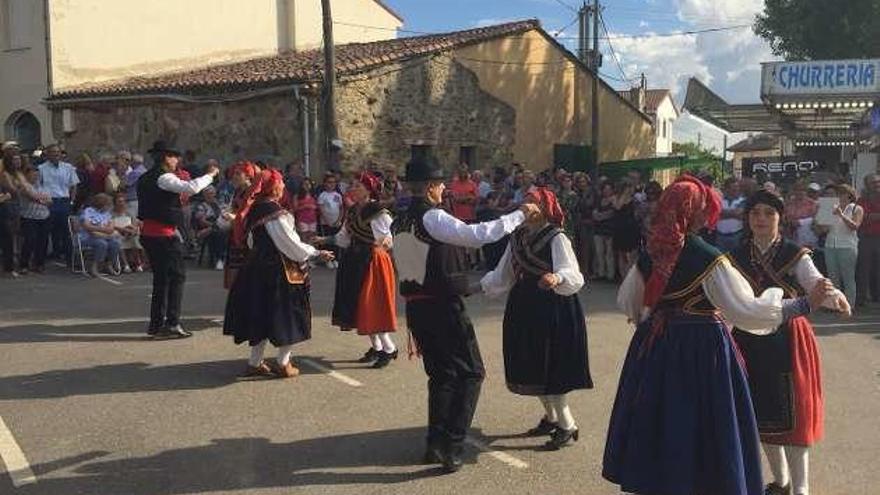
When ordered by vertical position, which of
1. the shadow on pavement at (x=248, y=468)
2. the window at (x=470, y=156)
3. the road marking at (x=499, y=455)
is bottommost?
the road marking at (x=499, y=455)

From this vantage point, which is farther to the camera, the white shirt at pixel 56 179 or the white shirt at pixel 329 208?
the white shirt at pixel 329 208

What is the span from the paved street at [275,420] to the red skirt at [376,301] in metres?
0.41

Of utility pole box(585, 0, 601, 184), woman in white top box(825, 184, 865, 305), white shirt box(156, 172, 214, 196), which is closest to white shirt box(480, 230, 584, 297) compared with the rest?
white shirt box(156, 172, 214, 196)

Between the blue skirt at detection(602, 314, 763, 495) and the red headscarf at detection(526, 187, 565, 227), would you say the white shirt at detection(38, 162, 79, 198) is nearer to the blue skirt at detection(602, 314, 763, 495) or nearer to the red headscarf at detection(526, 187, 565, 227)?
the red headscarf at detection(526, 187, 565, 227)

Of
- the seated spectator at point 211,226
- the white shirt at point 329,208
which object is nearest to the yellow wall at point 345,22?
the seated spectator at point 211,226

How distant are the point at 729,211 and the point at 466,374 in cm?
789

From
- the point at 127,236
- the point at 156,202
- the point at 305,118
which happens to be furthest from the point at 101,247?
the point at 305,118

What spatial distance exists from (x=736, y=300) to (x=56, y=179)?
11.9 m

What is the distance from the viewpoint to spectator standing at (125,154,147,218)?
45.9 feet

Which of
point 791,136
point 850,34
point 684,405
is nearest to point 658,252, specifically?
point 684,405

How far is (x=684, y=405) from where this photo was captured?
3.73 metres

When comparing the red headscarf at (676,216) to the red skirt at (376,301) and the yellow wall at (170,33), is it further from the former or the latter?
the yellow wall at (170,33)

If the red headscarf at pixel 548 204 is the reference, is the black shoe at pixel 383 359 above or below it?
below

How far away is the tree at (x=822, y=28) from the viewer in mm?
27688
